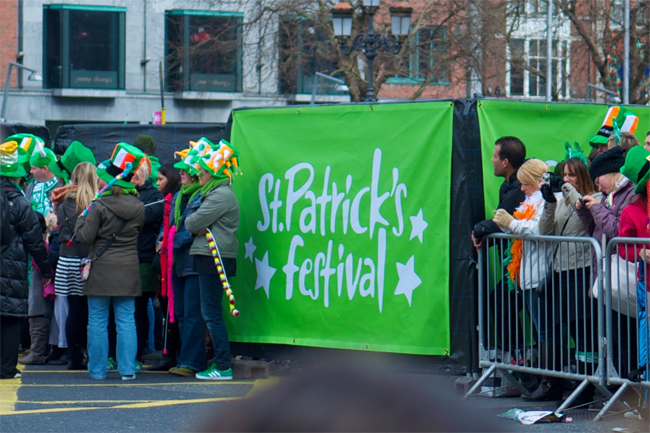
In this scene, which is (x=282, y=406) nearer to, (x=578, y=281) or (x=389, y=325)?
(x=578, y=281)

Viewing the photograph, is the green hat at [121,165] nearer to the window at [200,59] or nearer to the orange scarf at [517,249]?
the orange scarf at [517,249]

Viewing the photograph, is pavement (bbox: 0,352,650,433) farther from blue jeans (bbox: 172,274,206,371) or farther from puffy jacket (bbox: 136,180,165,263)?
puffy jacket (bbox: 136,180,165,263)

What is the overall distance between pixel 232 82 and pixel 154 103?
137 inches

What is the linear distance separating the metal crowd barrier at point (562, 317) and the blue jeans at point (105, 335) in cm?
274

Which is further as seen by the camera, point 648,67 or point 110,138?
point 648,67

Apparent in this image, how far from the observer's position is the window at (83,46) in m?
36.9

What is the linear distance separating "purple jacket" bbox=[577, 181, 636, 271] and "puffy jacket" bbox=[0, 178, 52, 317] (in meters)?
4.26

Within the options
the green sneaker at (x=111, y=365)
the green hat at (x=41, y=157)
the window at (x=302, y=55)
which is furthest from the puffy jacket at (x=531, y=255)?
the window at (x=302, y=55)

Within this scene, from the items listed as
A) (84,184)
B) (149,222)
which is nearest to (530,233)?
(149,222)

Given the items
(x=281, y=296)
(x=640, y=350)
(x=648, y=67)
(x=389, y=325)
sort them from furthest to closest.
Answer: (x=648, y=67) → (x=281, y=296) → (x=389, y=325) → (x=640, y=350)

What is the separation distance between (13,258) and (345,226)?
2.61 metres

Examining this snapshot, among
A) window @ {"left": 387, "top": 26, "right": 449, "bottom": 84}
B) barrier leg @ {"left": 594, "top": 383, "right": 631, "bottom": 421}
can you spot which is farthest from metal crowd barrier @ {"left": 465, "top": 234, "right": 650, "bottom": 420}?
window @ {"left": 387, "top": 26, "right": 449, "bottom": 84}

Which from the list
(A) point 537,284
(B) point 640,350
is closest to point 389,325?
(A) point 537,284

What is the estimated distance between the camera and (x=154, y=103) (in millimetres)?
38188
